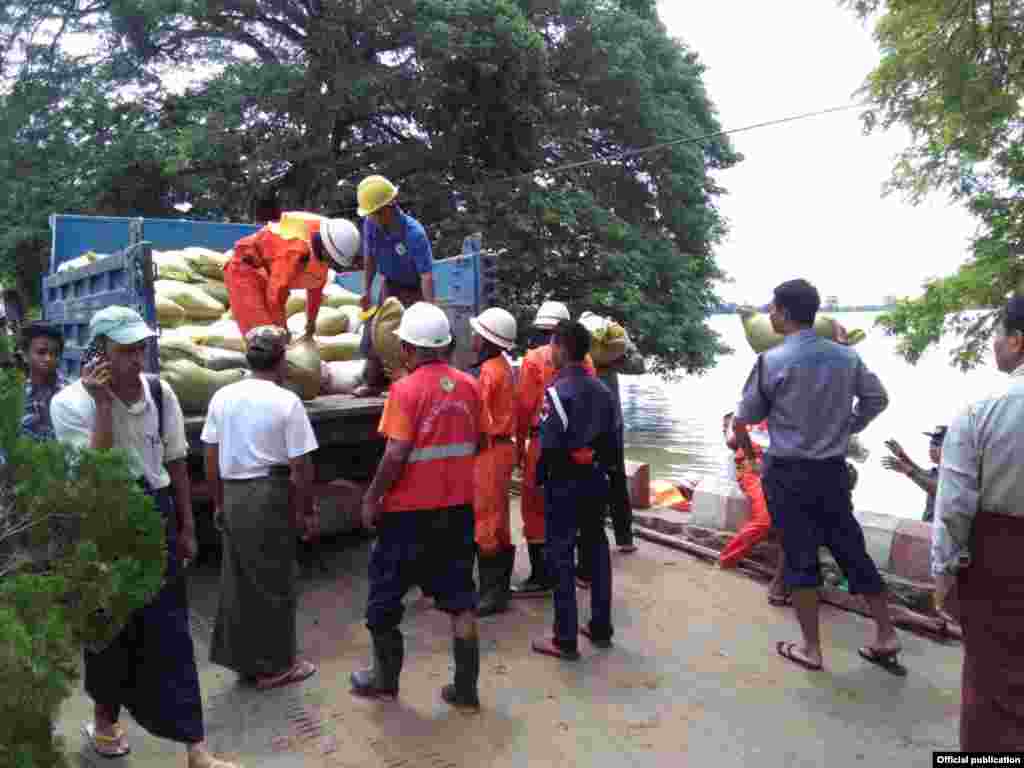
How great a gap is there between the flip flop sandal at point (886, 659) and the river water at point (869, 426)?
119 cm

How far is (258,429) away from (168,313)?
2.29 m

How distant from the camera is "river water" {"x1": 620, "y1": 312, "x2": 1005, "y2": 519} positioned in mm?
10258

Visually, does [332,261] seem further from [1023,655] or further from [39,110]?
[39,110]

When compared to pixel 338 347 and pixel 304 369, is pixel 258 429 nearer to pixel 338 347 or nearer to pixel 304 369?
pixel 304 369

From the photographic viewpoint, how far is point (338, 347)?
5.43 metres

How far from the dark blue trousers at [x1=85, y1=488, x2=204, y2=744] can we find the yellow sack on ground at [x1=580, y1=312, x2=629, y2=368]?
120 inches

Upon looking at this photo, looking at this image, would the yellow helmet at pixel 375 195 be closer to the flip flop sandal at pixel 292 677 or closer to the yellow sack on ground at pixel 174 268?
the yellow sack on ground at pixel 174 268

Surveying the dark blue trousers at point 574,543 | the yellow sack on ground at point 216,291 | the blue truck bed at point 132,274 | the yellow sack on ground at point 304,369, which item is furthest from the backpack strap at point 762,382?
the yellow sack on ground at point 216,291

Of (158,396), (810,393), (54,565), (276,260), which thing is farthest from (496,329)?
(54,565)

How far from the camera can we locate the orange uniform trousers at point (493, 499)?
4.35 meters

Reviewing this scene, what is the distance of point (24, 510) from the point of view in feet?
6.02

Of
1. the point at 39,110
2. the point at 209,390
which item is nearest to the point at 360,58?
the point at 39,110

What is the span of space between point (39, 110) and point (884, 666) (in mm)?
12661

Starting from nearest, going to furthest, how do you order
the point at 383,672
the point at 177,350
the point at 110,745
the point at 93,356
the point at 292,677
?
1. the point at 93,356
2. the point at 110,745
3. the point at 383,672
4. the point at 292,677
5. the point at 177,350
